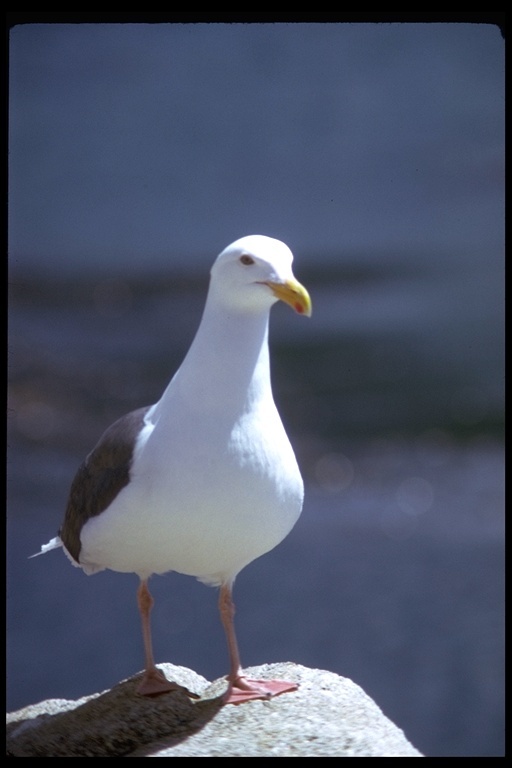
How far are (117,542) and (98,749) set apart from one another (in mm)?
772

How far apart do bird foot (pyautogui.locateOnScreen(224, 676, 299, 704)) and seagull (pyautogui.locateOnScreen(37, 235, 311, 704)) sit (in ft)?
0.04

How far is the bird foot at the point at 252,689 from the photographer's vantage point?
467 cm

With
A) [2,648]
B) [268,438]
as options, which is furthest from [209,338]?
[2,648]

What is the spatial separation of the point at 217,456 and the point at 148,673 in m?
1.10

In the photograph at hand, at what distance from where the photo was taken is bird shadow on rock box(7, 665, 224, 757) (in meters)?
4.56

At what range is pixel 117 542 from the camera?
4.53 m

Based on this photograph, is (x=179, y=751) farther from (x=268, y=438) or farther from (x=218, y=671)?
(x=218, y=671)

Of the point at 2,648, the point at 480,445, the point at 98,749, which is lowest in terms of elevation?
the point at 98,749

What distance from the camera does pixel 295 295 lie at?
4.25 meters

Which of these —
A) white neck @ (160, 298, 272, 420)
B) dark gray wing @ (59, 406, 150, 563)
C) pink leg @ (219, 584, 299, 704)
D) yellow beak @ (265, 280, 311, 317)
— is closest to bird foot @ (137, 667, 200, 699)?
pink leg @ (219, 584, 299, 704)

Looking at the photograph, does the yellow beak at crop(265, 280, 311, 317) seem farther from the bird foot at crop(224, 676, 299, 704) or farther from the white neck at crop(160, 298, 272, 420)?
the bird foot at crop(224, 676, 299, 704)

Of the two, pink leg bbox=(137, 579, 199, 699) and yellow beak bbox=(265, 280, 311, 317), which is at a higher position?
yellow beak bbox=(265, 280, 311, 317)

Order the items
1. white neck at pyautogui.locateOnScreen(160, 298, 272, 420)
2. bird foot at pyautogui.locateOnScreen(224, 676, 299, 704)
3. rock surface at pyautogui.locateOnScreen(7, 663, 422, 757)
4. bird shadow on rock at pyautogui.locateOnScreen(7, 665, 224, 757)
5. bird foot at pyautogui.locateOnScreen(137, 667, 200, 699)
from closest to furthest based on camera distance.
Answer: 1. rock surface at pyautogui.locateOnScreen(7, 663, 422, 757)
2. white neck at pyautogui.locateOnScreen(160, 298, 272, 420)
3. bird shadow on rock at pyautogui.locateOnScreen(7, 665, 224, 757)
4. bird foot at pyautogui.locateOnScreen(224, 676, 299, 704)
5. bird foot at pyautogui.locateOnScreen(137, 667, 200, 699)

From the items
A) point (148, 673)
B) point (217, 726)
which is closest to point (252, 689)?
point (217, 726)
